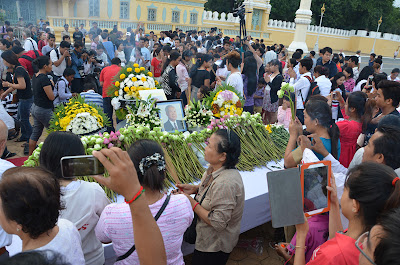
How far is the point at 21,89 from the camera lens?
5.66 m

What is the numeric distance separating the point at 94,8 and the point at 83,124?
22.3 metres

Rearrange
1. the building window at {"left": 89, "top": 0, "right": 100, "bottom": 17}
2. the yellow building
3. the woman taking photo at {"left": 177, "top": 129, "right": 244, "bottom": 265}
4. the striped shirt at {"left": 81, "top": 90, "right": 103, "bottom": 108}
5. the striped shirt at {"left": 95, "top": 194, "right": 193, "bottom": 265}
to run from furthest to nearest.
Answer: the building window at {"left": 89, "top": 0, "right": 100, "bottom": 17}, the yellow building, the striped shirt at {"left": 81, "top": 90, "right": 103, "bottom": 108}, the woman taking photo at {"left": 177, "top": 129, "right": 244, "bottom": 265}, the striped shirt at {"left": 95, "top": 194, "right": 193, "bottom": 265}

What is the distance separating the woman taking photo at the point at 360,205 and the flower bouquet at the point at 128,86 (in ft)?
9.78

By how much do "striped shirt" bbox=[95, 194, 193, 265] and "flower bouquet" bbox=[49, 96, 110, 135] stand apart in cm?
180

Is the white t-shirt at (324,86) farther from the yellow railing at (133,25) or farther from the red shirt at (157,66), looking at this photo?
the yellow railing at (133,25)

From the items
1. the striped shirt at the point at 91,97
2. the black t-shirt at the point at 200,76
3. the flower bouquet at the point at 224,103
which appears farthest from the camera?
the black t-shirt at the point at 200,76

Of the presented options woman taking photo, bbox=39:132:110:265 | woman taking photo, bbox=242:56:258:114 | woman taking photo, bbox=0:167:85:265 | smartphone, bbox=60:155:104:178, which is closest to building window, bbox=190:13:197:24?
woman taking photo, bbox=242:56:258:114

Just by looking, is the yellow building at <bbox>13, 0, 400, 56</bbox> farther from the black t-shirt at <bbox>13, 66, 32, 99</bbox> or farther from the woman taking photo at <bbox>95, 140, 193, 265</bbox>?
the woman taking photo at <bbox>95, 140, 193, 265</bbox>

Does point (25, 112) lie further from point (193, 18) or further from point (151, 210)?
point (193, 18)

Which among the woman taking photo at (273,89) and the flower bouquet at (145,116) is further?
the woman taking photo at (273,89)

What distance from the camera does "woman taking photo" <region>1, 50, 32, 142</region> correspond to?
18.4 ft

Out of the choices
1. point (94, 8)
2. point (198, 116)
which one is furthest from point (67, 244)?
point (94, 8)

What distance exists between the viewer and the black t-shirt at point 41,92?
198 inches

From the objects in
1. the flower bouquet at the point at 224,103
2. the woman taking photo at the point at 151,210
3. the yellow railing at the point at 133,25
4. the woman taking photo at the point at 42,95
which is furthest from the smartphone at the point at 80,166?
the yellow railing at the point at 133,25
